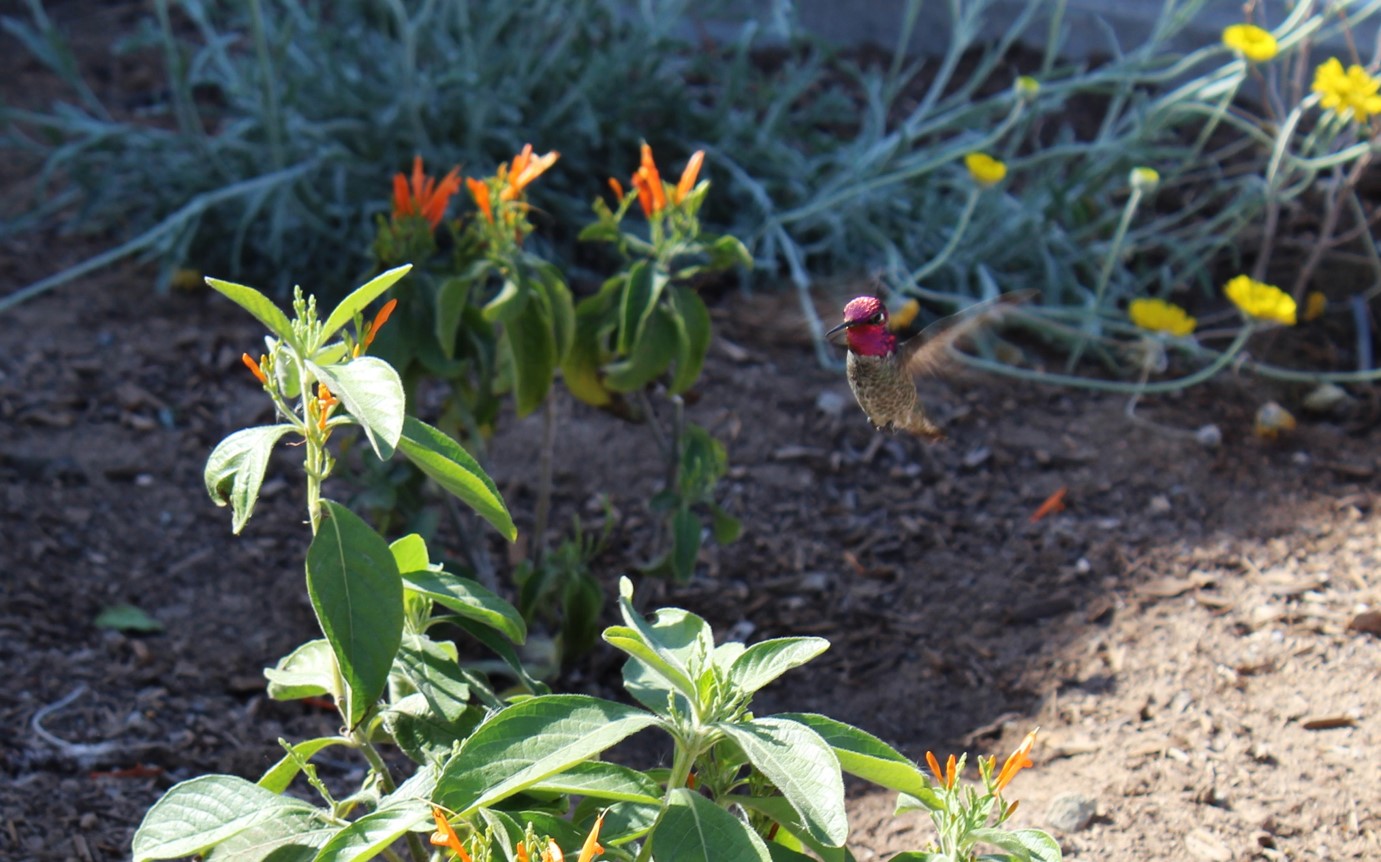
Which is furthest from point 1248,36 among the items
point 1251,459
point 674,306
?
point 674,306

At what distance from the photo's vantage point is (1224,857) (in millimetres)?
1830

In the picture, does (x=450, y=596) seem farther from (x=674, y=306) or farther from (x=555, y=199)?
(x=555, y=199)

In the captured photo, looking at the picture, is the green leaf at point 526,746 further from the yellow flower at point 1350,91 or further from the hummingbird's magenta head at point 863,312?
the yellow flower at point 1350,91

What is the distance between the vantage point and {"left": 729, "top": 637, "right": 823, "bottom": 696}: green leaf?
4.08ft

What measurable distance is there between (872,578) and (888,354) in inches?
40.3

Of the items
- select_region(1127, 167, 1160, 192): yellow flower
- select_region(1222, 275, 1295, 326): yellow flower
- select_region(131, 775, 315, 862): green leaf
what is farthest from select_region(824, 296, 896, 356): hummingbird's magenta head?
select_region(1222, 275, 1295, 326): yellow flower

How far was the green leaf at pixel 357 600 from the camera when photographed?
4.01ft

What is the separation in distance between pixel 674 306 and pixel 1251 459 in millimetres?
1657

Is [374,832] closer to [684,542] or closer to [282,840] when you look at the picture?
[282,840]

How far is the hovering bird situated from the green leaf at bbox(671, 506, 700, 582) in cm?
38

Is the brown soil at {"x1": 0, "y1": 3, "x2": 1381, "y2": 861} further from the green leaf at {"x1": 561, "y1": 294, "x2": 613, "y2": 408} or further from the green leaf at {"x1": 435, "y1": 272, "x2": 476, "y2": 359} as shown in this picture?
the green leaf at {"x1": 435, "y1": 272, "x2": 476, "y2": 359}

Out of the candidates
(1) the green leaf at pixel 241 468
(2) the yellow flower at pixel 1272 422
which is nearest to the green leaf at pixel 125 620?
(1) the green leaf at pixel 241 468

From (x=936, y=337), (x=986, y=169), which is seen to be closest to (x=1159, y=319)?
(x=986, y=169)

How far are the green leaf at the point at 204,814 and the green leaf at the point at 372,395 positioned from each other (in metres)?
0.39
